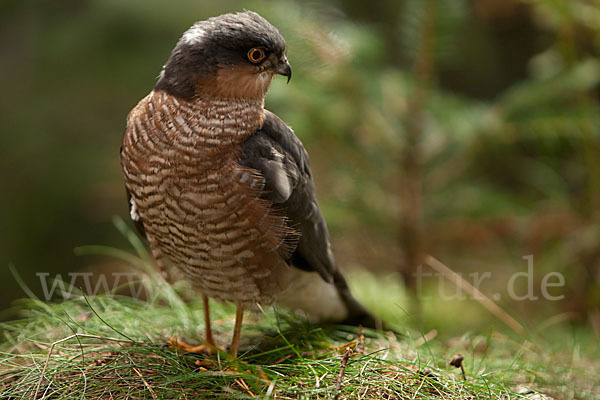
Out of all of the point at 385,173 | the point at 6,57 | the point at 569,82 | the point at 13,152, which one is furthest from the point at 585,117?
the point at 6,57

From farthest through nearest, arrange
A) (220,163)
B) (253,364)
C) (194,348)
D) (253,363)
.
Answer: (194,348), (253,363), (253,364), (220,163)

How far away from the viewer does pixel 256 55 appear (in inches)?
82.1

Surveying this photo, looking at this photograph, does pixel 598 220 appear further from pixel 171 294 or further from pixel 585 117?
pixel 171 294

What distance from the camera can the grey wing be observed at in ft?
6.89

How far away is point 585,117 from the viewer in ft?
11.1

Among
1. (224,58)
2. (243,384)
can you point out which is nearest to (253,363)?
(243,384)

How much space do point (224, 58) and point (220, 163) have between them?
0.38 m

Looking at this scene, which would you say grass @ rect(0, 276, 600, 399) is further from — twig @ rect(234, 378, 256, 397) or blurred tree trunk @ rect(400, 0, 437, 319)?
blurred tree trunk @ rect(400, 0, 437, 319)

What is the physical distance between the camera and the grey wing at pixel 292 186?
6.89ft

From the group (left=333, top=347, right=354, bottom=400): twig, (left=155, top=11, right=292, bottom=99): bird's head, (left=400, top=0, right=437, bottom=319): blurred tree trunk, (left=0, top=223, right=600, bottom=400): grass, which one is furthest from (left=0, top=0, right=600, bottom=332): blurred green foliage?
(left=333, top=347, right=354, bottom=400): twig

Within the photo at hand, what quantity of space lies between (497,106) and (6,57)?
496 cm

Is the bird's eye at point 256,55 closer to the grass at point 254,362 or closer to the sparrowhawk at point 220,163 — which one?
the sparrowhawk at point 220,163

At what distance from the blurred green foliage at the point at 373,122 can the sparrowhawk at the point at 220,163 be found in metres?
1.44

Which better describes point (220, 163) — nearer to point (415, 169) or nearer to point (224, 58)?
point (224, 58)
